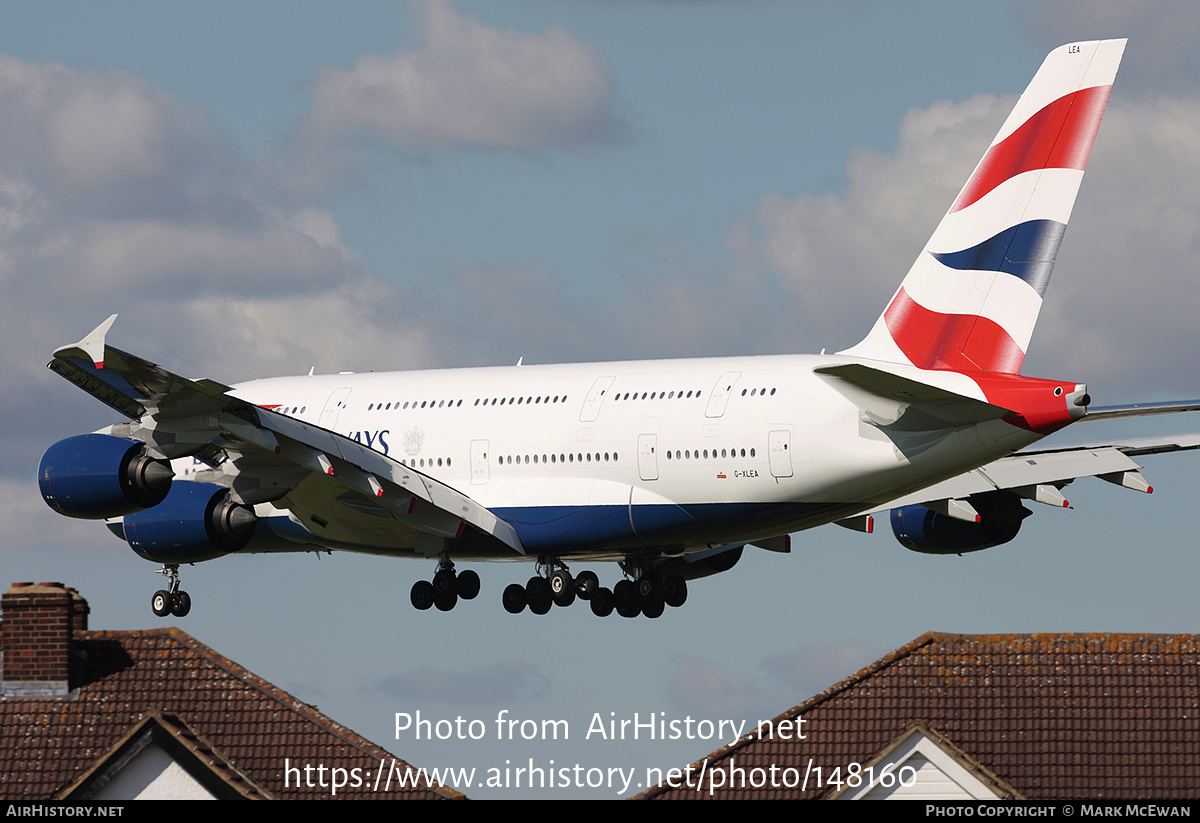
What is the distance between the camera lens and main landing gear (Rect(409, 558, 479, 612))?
45.2 meters

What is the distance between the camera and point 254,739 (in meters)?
40.7

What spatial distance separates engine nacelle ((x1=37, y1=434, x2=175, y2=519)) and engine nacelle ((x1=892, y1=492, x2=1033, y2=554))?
18.0 m

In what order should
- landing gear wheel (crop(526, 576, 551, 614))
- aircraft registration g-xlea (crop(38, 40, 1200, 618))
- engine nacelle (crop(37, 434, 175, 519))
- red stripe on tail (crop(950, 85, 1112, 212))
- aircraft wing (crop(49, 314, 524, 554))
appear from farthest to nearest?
landing gear wheel (crop(526, 576, 551, 614)) < red stripe on tail (crop(950, 85, 1112, 212)) < engine nacelle (crop(37, 434, 175, 519)) < aircraft registration g-xlea (crop(38, 40, 1200, 618)) < aircraft wing (crop(49, 314, 524, 554))

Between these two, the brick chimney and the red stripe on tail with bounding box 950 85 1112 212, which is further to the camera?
the brick chimney

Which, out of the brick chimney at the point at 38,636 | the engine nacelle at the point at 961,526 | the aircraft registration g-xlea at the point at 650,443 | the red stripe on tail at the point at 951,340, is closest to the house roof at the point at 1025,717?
the engine nacelle at the point at 961,526

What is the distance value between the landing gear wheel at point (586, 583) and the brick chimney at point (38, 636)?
10.7m

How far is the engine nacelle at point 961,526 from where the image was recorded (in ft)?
148

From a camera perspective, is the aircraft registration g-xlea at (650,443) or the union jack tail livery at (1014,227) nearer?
the aircraft registration g-xlea at (650,443)

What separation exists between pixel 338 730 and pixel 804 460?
10893mm

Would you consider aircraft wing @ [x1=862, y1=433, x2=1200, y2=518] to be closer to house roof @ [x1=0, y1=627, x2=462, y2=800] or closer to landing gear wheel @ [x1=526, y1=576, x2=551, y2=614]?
landing gear wheel @ [x1=526, y1=576, x2=551, y2=614]

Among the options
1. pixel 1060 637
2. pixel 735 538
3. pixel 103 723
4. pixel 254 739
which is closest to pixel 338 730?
pixel 254 739

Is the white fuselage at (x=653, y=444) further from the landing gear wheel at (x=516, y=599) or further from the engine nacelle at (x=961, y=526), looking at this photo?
the engine nacelle at (x=961, y=526)

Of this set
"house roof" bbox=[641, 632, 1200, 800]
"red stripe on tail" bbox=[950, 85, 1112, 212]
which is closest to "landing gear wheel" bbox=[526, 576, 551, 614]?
"house roof" bbox=[641, 632, 1200, 800]

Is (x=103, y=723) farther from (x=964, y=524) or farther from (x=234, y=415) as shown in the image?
(x=964, y=524)
